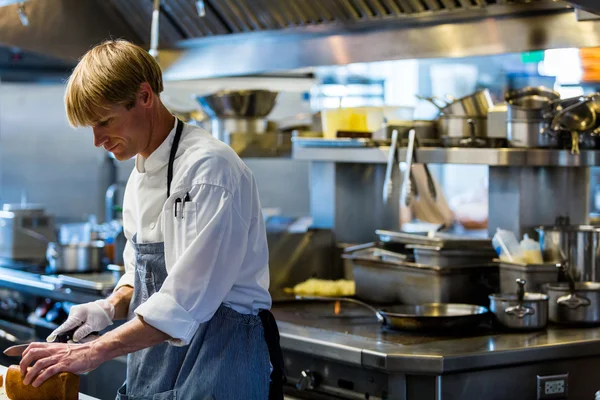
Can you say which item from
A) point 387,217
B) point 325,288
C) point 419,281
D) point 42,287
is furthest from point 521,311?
point 42,287

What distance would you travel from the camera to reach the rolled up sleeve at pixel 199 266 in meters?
2.15

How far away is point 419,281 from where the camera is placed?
3742 mm

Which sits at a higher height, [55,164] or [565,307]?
[55,164]

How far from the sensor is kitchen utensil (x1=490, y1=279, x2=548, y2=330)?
331 cm

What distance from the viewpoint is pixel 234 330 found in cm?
239

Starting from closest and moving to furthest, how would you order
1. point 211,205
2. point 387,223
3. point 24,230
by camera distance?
point 211,205
point 387,223
point 24,230

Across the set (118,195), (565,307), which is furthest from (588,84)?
(565,307)

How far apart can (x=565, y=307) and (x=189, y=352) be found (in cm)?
158

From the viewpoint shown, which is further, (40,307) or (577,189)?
(40,307)

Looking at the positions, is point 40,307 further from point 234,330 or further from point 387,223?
point 234,330

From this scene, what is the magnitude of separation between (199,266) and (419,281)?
1726 millimetres

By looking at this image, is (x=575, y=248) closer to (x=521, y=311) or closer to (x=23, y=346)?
(x=521, y=311)

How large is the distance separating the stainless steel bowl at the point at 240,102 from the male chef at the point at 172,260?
2.40 m

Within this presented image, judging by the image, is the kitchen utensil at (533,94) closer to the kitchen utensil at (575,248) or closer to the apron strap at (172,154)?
the kitchen utensil at (575,248)
